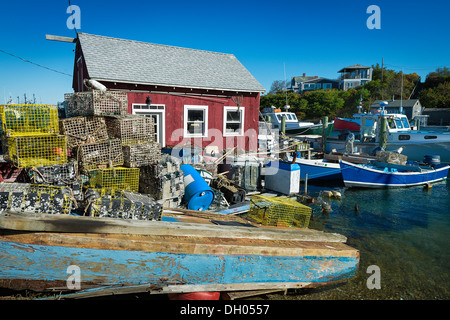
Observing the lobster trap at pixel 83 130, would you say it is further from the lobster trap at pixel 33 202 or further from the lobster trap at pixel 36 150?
the lobster trap at pixel 33 202

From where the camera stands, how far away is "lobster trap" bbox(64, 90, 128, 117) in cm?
670

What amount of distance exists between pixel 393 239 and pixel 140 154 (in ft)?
22.9

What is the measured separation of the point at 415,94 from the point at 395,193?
43.5 m

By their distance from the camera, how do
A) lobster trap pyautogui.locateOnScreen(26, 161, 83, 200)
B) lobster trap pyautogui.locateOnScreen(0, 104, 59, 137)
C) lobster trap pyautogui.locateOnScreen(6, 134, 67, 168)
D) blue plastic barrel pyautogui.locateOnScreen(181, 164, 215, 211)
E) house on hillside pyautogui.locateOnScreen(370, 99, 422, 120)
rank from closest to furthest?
lobster trap pyautogui.locateOnScreen(26, 161, 83, 200) → lobster trap pyautogui.locateOnScreen(6, 134, 67, 168) → lobster trap pyautogui.locateOnScreen(0, 104, 59, 137) → blue plastic barrel pyautogui.locateOnScreen(181, 164, 215, 211) → house on hillside pyautogui.locateOnScreen(370, 99, 422, 120)

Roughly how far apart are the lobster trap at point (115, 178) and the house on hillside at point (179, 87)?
4907 millimetres

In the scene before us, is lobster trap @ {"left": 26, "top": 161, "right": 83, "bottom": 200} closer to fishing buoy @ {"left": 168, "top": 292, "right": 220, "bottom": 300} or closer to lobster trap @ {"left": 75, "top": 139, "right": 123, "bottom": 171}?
lobster trap @ {"left": 75, "top": 139, "right": 123, "bottom": 171}

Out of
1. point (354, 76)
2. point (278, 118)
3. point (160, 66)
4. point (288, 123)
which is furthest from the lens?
point (354, 76)

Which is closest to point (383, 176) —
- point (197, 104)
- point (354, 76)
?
point (197, 104)

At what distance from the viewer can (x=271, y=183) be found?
11344mm

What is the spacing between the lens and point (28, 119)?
582 cm

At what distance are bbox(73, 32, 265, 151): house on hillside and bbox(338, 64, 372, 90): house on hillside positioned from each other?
191ft

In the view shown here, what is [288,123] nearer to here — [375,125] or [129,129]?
[375,125]

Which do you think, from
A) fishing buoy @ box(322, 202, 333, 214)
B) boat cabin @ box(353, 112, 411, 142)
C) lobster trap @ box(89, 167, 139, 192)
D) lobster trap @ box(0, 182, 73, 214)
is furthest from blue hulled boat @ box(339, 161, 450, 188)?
lobster trap @ box(0, 182, 73, 214)

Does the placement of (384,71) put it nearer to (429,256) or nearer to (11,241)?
(429,256)
